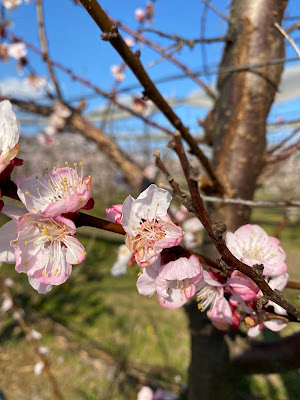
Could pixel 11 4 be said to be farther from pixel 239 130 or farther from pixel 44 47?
pixel 239 130

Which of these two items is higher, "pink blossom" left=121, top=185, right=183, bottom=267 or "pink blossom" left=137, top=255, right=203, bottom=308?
"pink blossom" left=121, top=185, right=183, bottom=267

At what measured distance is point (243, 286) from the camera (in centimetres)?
32

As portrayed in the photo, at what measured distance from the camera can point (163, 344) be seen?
6.41ft

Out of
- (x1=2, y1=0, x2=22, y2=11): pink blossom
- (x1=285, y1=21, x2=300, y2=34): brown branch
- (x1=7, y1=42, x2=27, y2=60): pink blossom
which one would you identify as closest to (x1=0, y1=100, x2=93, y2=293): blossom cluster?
(x1=285, y1=21, x2=300, y2=34): brown branch

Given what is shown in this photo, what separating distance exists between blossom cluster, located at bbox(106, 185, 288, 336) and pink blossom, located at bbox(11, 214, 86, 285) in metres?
0.06

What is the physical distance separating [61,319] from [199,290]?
7.01ft

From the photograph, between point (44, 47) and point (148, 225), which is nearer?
point (148, 225)

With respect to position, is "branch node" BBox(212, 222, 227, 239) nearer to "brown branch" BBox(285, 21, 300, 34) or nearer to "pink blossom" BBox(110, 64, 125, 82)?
"brown branch" BBox(285, 21, 300, 34)

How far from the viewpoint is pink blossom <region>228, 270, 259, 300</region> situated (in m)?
0.32

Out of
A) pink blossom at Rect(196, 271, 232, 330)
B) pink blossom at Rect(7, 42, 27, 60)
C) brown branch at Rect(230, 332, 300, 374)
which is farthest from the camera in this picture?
pink blossom at Rect(7, 42, 27, 60)

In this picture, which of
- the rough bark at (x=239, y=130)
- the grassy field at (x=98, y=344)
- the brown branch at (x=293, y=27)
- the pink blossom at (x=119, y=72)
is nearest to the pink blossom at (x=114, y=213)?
the rough bark at (x=239, y=130)

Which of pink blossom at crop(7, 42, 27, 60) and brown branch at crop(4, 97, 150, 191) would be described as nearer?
brown branch at crop(4, 97, 150, 191)

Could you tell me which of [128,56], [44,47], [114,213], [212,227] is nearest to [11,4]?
[44,47]

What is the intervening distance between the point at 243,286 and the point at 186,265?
0.25ft
